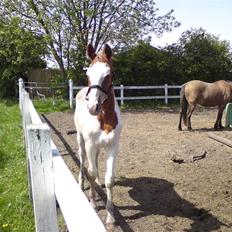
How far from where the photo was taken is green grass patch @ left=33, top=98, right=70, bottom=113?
1774 cm

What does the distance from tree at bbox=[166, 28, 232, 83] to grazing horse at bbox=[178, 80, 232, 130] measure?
895cm

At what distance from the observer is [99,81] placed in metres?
4.22

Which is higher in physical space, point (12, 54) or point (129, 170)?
point (12, 54)

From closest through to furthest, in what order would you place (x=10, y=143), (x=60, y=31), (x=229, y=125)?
1. (x=10, y=143)
2. (x=229, y=125)
3. (x=60, y=31)

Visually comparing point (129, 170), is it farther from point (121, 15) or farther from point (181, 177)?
point (121, 15)

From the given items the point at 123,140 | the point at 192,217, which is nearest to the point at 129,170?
the point at 192,217

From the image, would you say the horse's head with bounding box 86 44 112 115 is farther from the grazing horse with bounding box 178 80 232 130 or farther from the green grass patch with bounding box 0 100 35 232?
the grazing horse with bounding box 178 80 232 130

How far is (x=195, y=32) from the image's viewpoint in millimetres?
22562

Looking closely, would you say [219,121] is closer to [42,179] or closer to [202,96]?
[202,96]

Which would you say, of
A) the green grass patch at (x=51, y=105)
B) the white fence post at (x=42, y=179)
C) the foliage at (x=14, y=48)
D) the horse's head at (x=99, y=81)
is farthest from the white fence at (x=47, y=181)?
the foliage at (x=14, y=48)

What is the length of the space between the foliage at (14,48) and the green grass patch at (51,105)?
2334 mm

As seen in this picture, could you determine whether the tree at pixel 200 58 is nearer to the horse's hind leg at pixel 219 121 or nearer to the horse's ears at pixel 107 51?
the horse's hind leg at pixel 219 121

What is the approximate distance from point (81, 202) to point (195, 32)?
22.2 metres

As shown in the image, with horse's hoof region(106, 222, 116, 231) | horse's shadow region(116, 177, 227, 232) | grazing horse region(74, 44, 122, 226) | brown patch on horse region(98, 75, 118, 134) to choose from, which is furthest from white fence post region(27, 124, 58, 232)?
horse's shadow region(116, 177, 227, 232)
